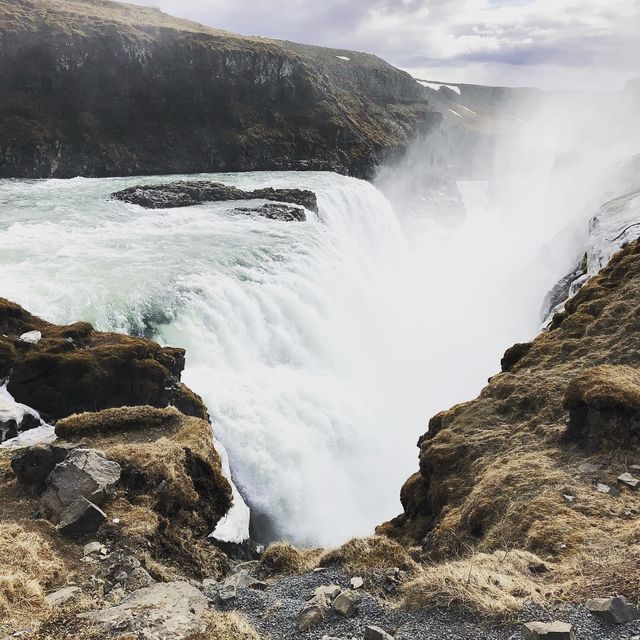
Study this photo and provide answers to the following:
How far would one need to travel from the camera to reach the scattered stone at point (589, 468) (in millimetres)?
10883

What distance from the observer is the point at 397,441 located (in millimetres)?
26656

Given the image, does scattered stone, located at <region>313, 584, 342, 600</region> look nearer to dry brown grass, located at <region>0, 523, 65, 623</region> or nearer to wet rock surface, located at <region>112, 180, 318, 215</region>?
dry brown grass, located at <region>0, 523, 65, 623</region>

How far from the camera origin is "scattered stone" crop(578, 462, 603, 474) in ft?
35.7

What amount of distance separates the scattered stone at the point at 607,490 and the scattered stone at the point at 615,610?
3872 mm

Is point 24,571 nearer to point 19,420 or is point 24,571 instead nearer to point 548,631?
point 548,631

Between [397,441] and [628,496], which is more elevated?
[628,496]

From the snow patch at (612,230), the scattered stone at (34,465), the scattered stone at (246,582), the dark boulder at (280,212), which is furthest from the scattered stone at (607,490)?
the dark boulder at (280,212)

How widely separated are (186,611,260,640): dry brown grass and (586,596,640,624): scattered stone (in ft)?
14.2

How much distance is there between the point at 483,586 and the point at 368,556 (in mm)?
2566

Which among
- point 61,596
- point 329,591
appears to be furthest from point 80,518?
point 329,591

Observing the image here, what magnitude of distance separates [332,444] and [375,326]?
15831mm

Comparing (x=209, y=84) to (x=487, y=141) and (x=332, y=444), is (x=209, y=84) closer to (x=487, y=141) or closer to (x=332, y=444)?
(x=332, y=444)

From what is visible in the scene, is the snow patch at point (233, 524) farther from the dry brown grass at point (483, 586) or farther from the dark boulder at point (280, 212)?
the dark boulder at point (280, 212)

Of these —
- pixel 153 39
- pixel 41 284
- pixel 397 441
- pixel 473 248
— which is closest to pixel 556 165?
pixel 473 248
